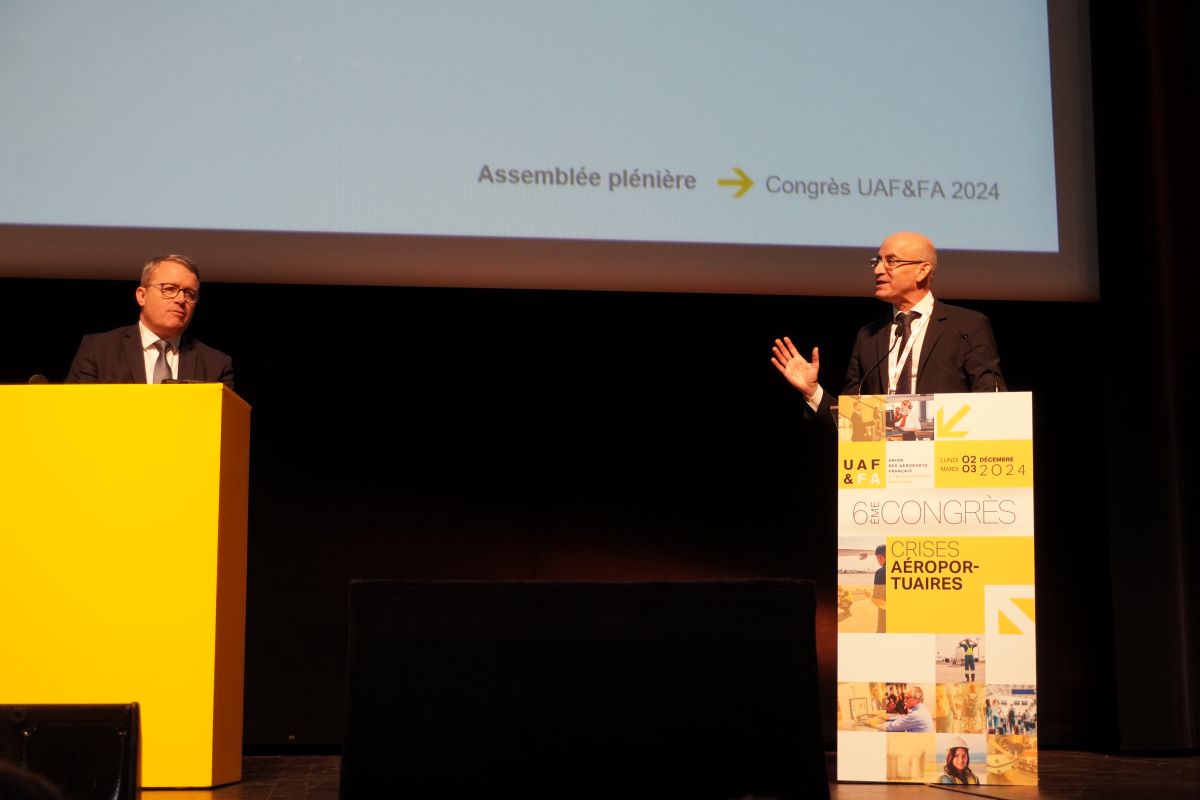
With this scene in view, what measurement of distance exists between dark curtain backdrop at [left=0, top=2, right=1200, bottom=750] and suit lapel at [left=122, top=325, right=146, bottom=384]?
38.5 inches

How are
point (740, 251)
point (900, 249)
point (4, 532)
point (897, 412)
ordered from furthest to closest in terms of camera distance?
1. point (740, 251)
2. point (900, 249)
3. point (897, 412)
4. point (4, 532)

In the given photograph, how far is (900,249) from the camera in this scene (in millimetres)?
3592

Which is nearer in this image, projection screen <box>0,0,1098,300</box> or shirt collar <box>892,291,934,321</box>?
shirt collar <box>892,291,934,321</box>

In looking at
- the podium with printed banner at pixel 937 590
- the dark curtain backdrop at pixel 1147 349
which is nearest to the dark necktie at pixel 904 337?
the podium with printed banner at pixel 937 590

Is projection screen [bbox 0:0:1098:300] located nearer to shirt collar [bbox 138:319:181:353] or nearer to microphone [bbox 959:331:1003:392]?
shirt collar [bbox 138:319:181:353]

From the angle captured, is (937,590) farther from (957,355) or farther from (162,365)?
(162,365)

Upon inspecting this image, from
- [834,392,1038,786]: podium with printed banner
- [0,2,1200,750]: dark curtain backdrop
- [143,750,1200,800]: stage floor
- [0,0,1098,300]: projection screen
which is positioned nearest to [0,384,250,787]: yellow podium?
[143,750,1200,800]: stage floor

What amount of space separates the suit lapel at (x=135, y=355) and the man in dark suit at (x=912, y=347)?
1751 mm

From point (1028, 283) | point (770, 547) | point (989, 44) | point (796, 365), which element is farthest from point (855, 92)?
point (770, 547)

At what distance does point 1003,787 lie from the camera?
322cm

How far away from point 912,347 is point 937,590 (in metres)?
0.69

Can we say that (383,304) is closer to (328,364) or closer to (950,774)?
(328,364)

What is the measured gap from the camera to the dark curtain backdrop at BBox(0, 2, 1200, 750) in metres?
4.48

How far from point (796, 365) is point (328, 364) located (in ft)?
5.90
